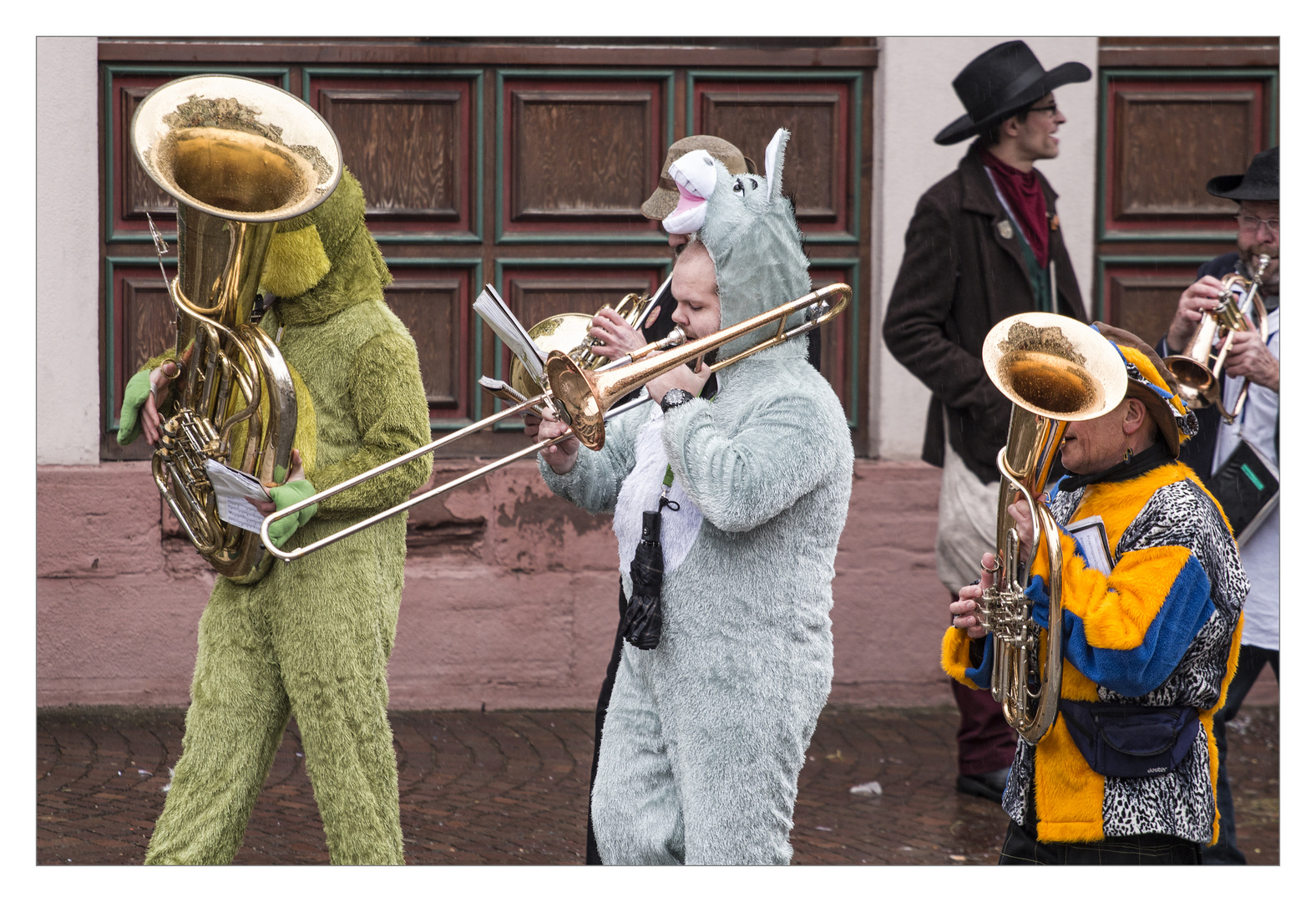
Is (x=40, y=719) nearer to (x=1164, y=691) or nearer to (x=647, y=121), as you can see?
(x=647, y=121)

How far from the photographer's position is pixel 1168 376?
3.29 metres

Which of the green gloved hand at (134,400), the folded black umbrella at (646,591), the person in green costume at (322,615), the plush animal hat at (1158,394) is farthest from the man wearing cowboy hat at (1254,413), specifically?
the green gloved hand at (134,400)

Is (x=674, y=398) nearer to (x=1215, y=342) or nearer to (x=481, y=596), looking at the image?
(x=1215, y=342)

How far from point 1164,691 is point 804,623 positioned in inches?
28.6

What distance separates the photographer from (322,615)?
383 centimetres

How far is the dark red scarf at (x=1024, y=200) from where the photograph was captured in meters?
5.45

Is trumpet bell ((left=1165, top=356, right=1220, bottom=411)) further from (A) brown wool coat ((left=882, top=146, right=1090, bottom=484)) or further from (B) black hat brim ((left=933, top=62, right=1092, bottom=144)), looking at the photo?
(B) black hat brim ((left=933, top=62, right=1092, bottom=144))

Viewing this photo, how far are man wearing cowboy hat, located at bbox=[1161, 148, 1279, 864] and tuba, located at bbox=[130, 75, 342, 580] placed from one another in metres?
2.59

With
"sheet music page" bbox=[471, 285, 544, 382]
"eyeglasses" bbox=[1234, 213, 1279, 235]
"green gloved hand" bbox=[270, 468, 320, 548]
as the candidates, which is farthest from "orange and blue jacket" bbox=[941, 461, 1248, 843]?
"eyeglasses" bbox=[1234, 213, 1279, 235]

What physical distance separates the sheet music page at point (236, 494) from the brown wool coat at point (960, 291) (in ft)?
8.28

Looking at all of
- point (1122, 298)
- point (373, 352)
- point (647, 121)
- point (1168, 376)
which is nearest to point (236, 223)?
point (373, 352)

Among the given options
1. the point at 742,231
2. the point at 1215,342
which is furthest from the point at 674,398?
the point at 1215,342

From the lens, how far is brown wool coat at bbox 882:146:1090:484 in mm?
5332

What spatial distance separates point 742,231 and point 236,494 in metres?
1.34
